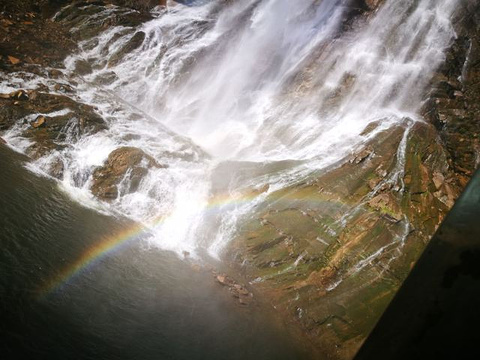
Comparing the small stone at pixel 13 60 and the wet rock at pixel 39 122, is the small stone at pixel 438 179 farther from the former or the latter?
the small stone at pixel 13 60

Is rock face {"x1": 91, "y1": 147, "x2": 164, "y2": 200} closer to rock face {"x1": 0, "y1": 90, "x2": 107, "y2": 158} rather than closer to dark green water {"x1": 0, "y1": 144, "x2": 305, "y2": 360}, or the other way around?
dark green water {"x1": 0, "y1": 144, "x2": 305, "y2": 360}

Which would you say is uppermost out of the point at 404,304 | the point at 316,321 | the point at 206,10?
the point at 206,10

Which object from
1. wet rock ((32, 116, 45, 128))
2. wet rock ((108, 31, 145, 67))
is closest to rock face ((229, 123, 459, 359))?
wet rock ((32, 116, 45, 128))

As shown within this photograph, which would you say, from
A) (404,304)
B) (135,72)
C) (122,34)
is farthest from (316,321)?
(122,34)

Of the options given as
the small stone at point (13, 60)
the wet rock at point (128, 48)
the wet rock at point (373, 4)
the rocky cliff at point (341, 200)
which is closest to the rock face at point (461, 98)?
the rocky cliff at point (341, 200)

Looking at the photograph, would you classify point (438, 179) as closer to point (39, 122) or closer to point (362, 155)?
point (362, 155)

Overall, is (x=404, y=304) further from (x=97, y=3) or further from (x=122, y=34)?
(x=97, y=3)
